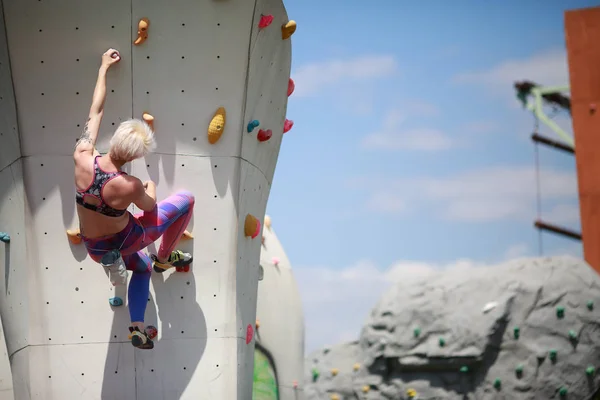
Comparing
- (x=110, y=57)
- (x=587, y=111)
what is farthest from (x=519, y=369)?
(x=110, y=57)

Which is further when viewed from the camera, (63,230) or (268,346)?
(268,346)

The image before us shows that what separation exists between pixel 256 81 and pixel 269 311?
4.98m

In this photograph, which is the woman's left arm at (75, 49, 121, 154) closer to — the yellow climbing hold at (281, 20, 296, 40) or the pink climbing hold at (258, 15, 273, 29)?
the pink climbing hold at (258, 15, 273, 29)

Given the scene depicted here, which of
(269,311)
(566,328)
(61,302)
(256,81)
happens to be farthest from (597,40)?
(61,302)

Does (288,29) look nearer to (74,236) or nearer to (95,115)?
(95,115)

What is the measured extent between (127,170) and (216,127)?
67cm

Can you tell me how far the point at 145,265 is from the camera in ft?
20.9

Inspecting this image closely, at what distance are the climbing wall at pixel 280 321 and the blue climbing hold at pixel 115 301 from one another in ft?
15.5

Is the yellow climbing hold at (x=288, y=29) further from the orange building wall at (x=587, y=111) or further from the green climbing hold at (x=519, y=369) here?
the orange building wall at (x=587, y=111)

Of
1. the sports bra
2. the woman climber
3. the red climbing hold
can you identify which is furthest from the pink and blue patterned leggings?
the red climbing hold

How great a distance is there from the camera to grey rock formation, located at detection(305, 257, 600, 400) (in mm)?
14219

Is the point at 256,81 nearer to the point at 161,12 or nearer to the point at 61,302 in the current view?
the point at 161,12

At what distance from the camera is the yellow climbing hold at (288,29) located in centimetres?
720

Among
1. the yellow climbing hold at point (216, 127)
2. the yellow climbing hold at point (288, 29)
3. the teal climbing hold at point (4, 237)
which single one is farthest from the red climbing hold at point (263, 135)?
the teal climbing hold at point (4, 237)
